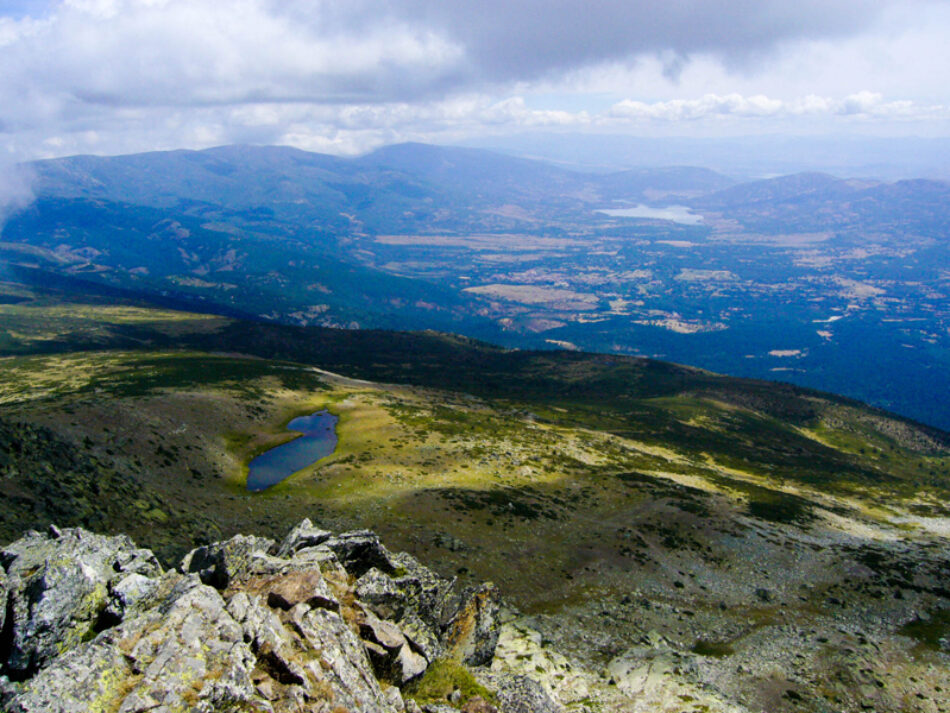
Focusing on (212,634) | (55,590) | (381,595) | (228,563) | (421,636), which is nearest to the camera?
(212,634)

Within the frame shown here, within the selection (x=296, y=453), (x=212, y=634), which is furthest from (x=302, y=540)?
(x=296, y=453)

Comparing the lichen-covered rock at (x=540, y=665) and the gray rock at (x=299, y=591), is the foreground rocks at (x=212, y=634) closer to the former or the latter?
the gray rock at (x=299, y=591)

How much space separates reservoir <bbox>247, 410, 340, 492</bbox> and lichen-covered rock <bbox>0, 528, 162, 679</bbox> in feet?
150

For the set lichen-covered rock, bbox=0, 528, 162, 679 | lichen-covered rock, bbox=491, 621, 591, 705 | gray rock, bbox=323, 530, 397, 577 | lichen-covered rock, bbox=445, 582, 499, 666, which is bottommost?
lichen-covered rock, bbox=491, 621, 591, 705

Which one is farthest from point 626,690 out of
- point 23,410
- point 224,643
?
point 23,410

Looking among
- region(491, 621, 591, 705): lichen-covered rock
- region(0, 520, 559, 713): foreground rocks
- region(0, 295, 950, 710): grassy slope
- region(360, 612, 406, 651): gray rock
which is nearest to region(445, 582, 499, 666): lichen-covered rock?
region(0, 520, 559, 713): foreground rocks

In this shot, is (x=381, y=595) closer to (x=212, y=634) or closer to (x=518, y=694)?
(x=518, y=694)

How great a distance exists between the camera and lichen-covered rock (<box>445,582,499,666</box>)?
94.7ft

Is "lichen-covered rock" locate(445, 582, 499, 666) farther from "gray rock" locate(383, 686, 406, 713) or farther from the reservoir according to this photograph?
the reservoir

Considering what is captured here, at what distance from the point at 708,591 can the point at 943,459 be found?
163 meters

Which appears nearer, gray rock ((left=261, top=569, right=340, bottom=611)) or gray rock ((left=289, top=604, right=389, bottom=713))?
gray rock ((left=289, top=604, right=389, bottom=713))

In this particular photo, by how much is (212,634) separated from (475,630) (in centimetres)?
1574

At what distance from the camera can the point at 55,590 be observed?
19422mm

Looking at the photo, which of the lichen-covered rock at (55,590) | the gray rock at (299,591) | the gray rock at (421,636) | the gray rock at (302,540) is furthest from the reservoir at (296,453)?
the gray rock at (299,591)
